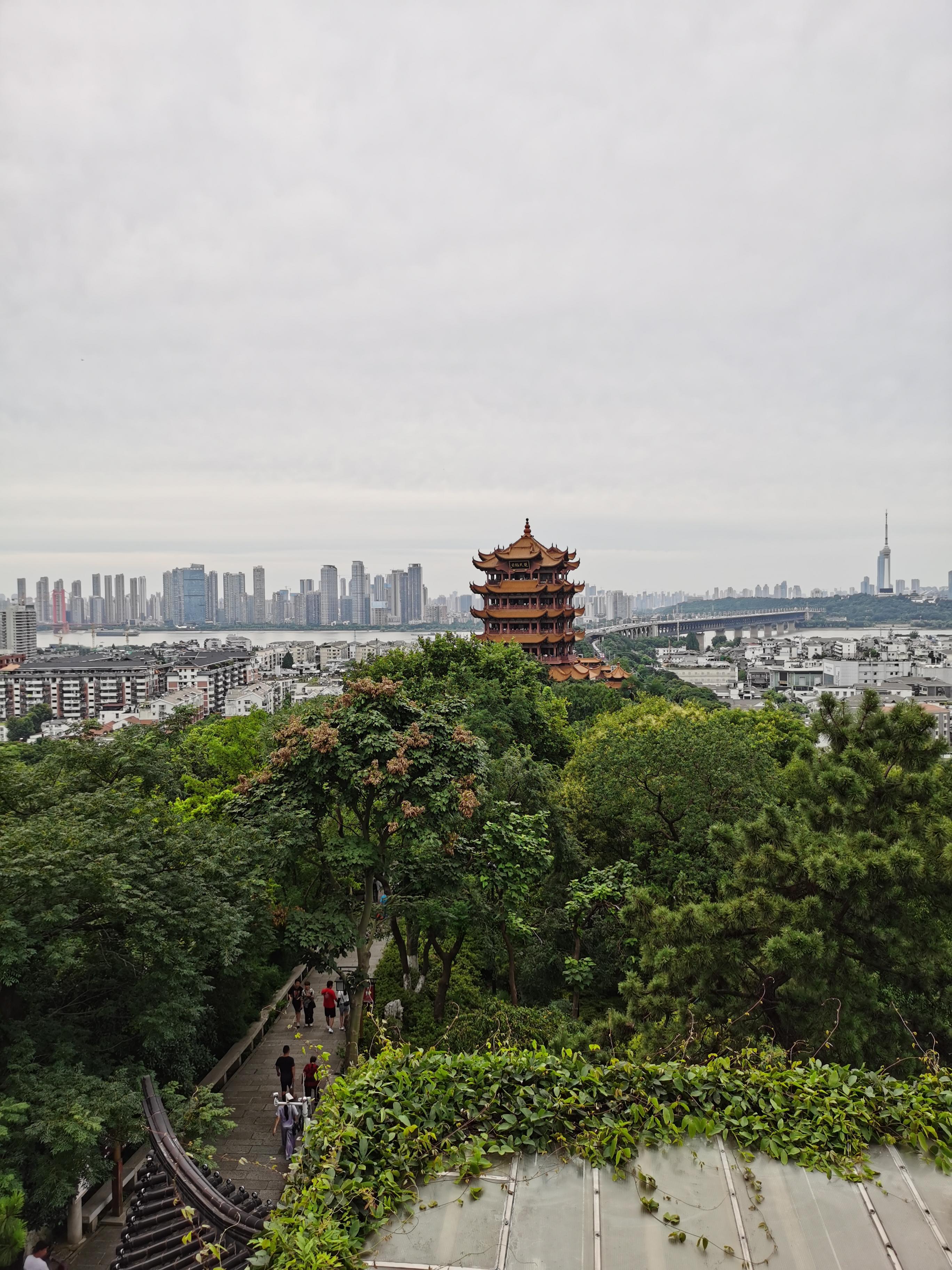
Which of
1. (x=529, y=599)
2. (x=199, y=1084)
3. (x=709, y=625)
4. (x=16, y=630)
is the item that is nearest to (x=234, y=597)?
(x=16, y=630)

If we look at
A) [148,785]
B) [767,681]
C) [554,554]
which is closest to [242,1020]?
[148,785]

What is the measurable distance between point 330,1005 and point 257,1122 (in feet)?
6.81

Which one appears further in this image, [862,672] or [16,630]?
[16,630]

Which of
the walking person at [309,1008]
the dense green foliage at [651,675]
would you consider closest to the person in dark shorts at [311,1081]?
the walking person at [309,1008]

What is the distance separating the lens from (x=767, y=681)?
7588cm

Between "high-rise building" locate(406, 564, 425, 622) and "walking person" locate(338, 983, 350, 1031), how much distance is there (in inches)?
7203

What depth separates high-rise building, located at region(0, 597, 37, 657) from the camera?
110 m

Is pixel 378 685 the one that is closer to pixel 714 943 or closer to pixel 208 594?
pixel 714 943

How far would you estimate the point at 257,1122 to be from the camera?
8.43m

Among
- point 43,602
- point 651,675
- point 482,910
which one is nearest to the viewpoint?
point 482,910

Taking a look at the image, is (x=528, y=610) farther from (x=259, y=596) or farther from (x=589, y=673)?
(x=259, y=596)

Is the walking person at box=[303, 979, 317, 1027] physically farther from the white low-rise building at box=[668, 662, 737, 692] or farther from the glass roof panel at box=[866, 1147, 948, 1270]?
the white low-rise building at box=[668, 662, 737, 692]

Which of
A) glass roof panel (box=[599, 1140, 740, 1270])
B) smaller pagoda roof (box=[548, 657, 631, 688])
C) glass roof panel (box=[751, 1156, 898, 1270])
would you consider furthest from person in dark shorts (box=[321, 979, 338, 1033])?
smaller pagoda roof (box=[548, 657, 631, 688])

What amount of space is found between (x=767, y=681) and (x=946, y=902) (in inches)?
2909
